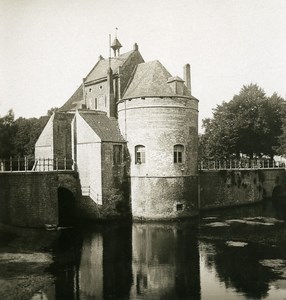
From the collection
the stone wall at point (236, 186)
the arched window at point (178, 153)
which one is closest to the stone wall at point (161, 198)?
the arched window at point (178, 153)

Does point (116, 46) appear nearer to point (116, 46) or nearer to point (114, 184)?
point (116, 46)

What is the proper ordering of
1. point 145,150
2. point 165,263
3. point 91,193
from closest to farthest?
1. point 165,263
2. point 91,193
3. point 145,150

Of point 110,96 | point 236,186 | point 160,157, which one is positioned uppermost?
point 110,96

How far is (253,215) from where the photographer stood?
30984mm

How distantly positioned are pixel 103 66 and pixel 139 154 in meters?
13.3

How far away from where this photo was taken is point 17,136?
48.1 metres

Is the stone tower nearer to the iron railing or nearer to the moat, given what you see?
the moat

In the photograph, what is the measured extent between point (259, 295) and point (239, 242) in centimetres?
798

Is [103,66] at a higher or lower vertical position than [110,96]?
higher

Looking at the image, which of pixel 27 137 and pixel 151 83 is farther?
pixel 27 137

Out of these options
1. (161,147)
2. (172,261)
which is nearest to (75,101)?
(161,147)

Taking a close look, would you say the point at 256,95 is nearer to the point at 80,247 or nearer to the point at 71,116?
the point at 71,116

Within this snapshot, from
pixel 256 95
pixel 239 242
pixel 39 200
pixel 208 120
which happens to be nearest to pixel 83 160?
pixel 39 200

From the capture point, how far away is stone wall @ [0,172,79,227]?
2447 cm
